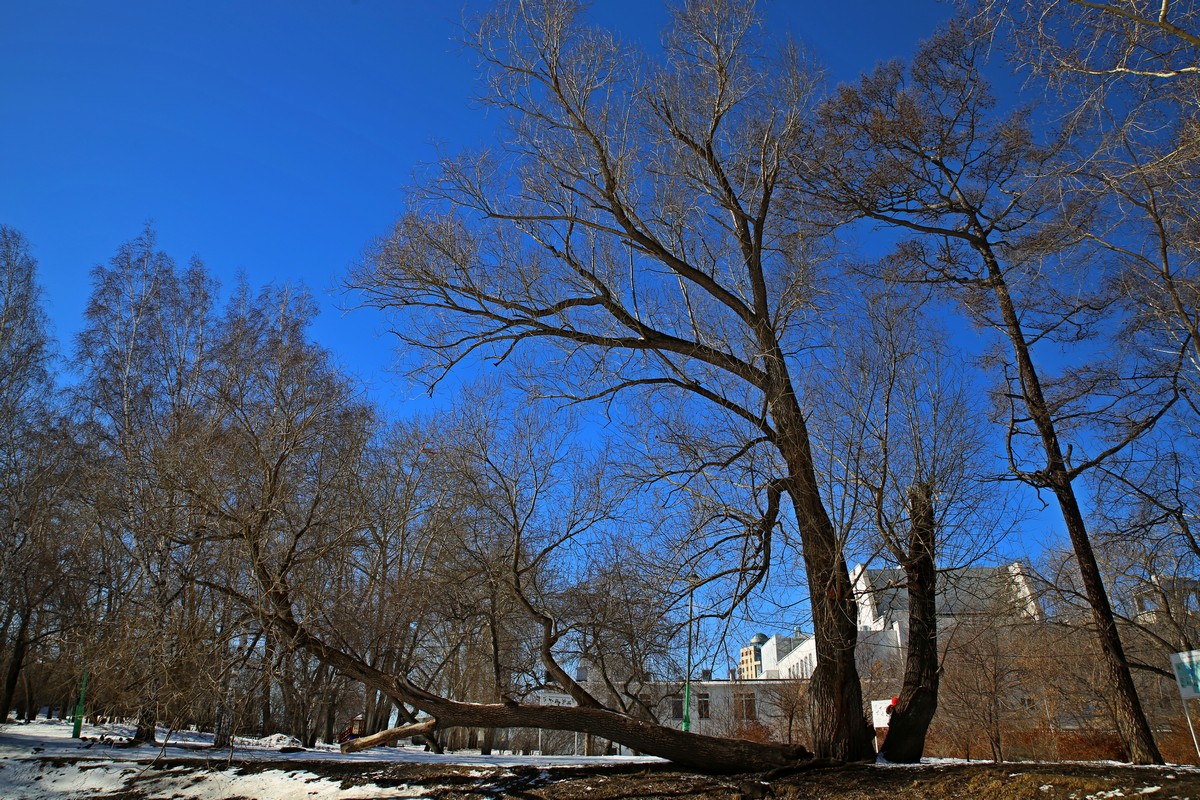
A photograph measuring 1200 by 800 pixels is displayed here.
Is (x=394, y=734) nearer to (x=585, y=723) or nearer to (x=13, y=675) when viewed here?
(x=585, y=723)

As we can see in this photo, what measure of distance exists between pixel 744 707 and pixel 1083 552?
28759mm

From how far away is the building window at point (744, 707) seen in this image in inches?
1293

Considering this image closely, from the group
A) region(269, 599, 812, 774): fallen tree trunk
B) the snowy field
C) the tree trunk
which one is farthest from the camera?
the tree trunk

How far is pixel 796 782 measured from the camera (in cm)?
752

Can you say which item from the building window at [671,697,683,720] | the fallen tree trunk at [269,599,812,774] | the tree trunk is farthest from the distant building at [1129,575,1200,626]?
the tree trunk

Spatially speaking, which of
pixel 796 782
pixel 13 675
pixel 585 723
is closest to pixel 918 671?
pixel 796 782

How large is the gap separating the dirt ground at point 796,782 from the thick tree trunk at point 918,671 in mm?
907

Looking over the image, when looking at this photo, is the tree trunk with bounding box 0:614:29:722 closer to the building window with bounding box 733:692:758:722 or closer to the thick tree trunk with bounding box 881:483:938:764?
the thick tree trunk with bounding box 881:483:938:764

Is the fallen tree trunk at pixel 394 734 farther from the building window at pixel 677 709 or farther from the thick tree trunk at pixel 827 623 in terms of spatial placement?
the building window at pixel 677 709

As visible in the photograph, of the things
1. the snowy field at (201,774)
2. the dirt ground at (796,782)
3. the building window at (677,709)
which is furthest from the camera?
the building window at (677,709)

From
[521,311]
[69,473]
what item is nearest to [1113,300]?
[521,311]

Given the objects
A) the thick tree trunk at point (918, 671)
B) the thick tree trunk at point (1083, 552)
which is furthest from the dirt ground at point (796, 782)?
the thick tree trunk at point (1083, 552)

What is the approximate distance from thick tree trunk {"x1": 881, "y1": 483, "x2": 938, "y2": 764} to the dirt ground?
0.91 metres

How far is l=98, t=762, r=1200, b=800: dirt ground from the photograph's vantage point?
616 cm
